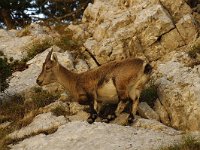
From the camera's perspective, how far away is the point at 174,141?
13.1m

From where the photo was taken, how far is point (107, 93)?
1584 centimetres

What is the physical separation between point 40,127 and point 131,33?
6793mm

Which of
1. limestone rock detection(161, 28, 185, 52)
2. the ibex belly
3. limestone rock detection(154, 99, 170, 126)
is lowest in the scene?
limestone rock detection(154, 99, 170, 126)

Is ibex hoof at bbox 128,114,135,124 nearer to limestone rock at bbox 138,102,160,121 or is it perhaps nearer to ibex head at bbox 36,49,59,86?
limestone rock at bbox 138,102,160,121

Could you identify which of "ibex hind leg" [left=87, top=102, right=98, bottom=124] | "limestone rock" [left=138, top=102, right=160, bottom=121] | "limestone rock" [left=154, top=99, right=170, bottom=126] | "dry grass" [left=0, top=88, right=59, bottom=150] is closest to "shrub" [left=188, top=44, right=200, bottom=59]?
"limestone rock" [left=154, top=99, right=170, bottom=126]

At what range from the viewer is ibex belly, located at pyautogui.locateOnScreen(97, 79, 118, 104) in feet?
51.6

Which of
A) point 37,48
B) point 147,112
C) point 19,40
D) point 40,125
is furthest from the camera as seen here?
point 19,40

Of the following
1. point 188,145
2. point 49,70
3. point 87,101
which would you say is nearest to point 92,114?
point 87,101

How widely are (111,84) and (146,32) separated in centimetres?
527

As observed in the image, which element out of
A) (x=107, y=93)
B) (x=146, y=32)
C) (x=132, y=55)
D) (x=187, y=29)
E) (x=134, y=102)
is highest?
(x=146, y=32)

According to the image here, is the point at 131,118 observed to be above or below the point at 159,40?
below

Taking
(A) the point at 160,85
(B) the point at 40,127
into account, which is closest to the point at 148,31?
(A) the point at 160,85

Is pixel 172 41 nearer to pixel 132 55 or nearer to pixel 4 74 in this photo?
pixel 132 55

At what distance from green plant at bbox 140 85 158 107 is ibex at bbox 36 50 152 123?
1.05 meters
